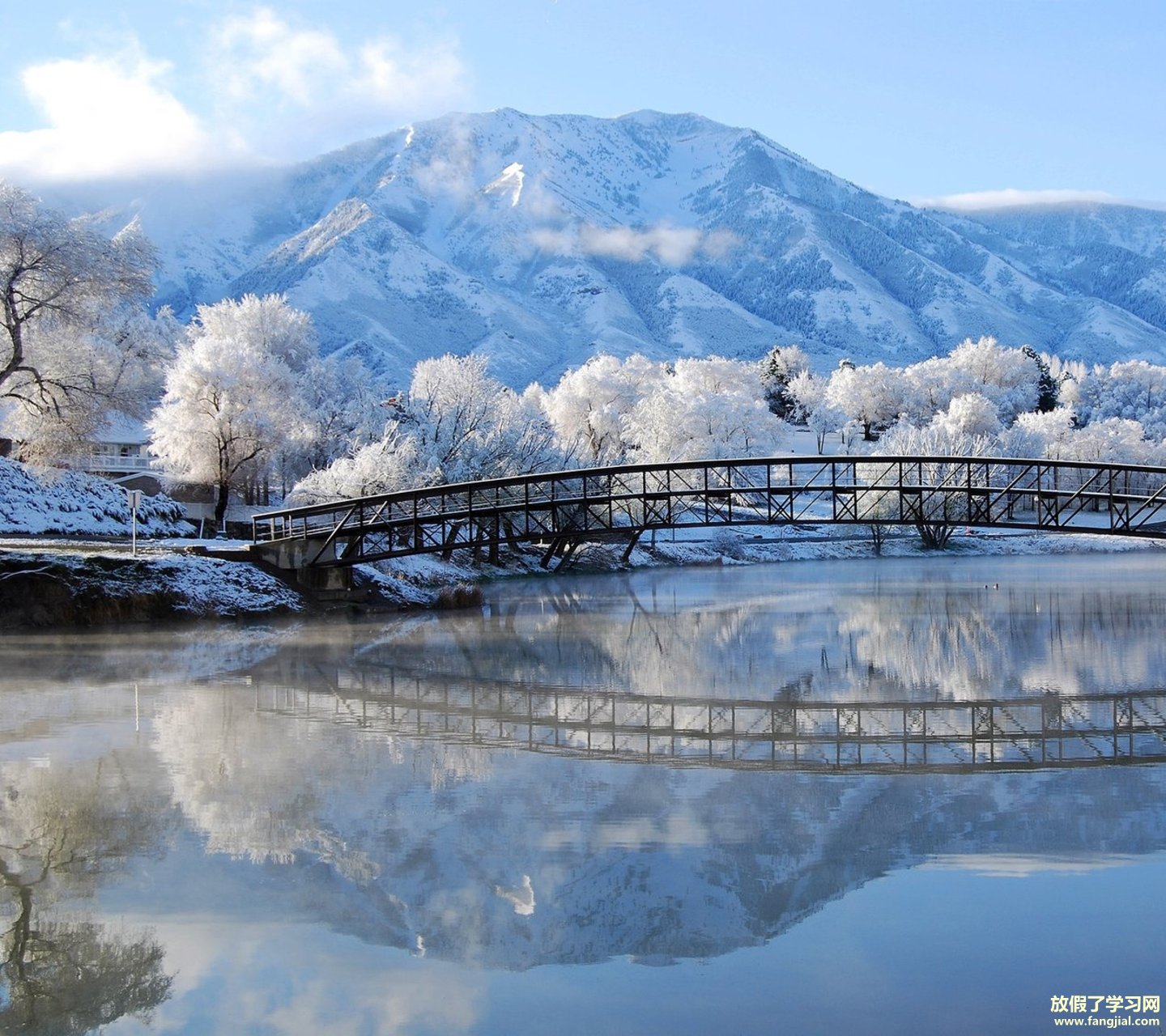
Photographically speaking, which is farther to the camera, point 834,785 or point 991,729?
point 991,729

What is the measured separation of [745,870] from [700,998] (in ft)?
10.5

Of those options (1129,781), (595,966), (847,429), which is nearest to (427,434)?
(1129,781)

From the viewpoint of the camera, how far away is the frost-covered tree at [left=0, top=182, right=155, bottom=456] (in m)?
42.8

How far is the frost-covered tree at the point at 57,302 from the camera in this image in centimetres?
4275

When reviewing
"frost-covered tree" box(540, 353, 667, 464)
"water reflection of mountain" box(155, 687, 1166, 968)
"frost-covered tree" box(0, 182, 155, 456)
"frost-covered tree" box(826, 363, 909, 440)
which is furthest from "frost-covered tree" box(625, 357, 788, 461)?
"water reflection of mountain" box(155, 687, 1166, 968)

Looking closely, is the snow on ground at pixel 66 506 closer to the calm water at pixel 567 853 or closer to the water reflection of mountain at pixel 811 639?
the water reflection of mountain at pixel 811 639

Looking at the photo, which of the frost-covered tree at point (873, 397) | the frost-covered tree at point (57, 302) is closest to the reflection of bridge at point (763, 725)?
the frost-covered tree at point (57, 302)

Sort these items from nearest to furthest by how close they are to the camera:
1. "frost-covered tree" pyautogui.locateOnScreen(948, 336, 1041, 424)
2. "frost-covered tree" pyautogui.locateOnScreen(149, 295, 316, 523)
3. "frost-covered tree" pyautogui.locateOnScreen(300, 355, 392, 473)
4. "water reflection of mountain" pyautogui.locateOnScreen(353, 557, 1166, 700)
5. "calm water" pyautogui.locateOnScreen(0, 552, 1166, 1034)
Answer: "calm water" pyautogui.locateOnScreen(0, 552, 1166, 1034) → "water reflection of mountain" pyautogui.locateOnScreen(353, 557, 1166, 700) → "frost-covered tree" pyautogui.locateOnScreen(149, 295, 316, 523) → "frost-covered tree" pyautogui.locateOnScreen(300, 355, 392, 473) → "frost-covered tree" pyautogui.locateOnScreen(948, 336, 1041, 424)

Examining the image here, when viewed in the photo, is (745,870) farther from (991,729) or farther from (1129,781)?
(991,729)

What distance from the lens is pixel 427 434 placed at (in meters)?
65.4

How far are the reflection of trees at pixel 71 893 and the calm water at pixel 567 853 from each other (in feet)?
0.14

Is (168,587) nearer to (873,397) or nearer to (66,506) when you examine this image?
(66,506)

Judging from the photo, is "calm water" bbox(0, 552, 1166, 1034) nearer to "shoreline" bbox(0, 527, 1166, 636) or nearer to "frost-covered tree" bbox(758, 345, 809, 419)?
"shoreline" bbox(0, 527, 1166, 636)

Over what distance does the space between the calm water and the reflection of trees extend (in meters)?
0.04
